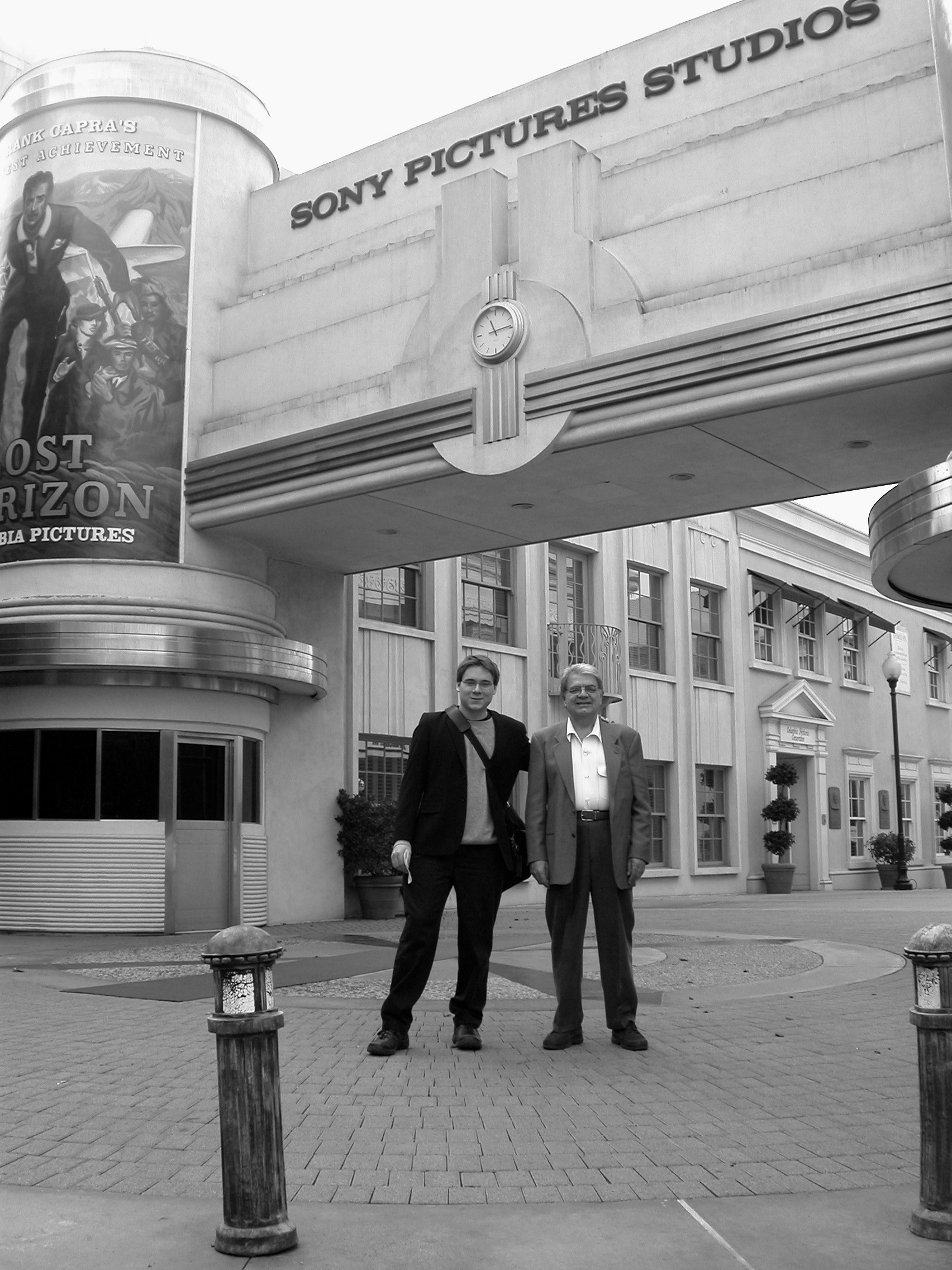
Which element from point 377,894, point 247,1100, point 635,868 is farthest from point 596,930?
point 377,894

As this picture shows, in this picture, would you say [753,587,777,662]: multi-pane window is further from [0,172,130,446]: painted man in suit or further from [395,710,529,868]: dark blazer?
[395,710,529,868]: dark blazer

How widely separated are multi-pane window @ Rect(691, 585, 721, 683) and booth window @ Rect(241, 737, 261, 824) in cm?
1260

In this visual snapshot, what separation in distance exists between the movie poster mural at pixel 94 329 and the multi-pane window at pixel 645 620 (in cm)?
1184

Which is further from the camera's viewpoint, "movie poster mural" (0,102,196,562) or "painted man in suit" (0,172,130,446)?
Result: "painted man in suit" (0,172,130,446)

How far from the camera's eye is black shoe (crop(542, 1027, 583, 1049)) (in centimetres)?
685

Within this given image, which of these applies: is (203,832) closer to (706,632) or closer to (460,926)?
(460,926)

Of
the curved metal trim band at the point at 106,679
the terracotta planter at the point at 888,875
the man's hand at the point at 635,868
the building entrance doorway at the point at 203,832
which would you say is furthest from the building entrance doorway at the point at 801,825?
the man's hand at the point at 635,868

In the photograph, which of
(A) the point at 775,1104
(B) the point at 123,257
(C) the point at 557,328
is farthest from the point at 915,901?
(A) the point at 775,1104

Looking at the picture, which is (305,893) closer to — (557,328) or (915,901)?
(557,328)

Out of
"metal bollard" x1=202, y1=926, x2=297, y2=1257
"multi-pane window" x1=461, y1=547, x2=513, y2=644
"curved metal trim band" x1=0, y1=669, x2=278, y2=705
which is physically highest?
"multi-pane window" x1=461, y1=547, x2=513, y2=644

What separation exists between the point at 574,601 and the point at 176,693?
10.4m

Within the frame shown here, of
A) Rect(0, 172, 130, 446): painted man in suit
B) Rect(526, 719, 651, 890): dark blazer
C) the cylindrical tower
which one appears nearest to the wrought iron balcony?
the cylindrical tower

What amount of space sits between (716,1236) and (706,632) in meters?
24.5

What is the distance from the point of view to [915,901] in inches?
829
